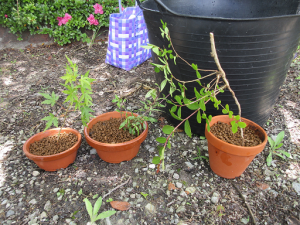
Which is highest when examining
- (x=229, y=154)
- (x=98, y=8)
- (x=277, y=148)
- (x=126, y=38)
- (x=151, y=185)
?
(x=98, y=8)

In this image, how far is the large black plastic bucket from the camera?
1.21 meters

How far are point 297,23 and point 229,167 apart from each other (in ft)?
3.29

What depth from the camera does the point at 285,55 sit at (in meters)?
1.40

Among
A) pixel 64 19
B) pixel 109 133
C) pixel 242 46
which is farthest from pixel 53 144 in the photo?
pixel 64 19

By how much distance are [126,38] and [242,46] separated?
167 cm

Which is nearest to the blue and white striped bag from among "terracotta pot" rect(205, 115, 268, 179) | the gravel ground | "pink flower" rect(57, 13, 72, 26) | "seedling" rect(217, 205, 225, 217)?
"pink flower" rect(57, 13, 72, 26)

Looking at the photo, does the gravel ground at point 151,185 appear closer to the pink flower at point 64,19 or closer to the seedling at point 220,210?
the seedling at point 220,210

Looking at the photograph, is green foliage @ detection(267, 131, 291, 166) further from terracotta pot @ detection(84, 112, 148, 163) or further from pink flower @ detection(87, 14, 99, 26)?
pink flower @ detection(87, 14, 99, 26)

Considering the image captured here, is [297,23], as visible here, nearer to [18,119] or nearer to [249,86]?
[249,86]

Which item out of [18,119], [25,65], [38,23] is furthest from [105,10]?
[18,119]

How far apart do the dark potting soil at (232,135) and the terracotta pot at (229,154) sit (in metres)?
0.03

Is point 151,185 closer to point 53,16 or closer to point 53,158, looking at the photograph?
point 53,158

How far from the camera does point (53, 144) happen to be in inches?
58.6

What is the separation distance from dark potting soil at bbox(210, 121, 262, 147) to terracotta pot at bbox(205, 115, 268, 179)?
33 millimetres
